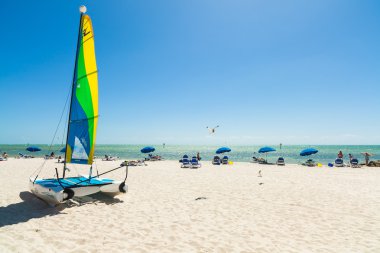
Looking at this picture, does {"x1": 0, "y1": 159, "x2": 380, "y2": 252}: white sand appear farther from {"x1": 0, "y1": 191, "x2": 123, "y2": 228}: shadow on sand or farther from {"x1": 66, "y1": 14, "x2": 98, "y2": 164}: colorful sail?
{"x1": 66, "y1": 14, "x2": 98, "y2": 164}: colorful sail

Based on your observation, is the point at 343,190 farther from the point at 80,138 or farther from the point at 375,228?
the point at 80,138

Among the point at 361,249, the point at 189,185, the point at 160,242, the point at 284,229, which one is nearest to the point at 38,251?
the point at 160,242

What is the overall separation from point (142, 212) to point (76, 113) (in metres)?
5.33

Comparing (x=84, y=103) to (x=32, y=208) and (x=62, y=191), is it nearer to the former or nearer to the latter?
(x=62, y=191)

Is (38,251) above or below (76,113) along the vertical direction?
below

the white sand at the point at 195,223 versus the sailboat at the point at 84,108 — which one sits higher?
the sailboat at the point at 84,108

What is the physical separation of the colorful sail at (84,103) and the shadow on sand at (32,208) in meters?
1.84

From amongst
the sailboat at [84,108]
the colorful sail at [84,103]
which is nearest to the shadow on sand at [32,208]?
the sailboat at [84,108]

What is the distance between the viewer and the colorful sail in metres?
10.3

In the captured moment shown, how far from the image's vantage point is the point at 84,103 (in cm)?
1027

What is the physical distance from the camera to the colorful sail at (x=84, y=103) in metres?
10.3

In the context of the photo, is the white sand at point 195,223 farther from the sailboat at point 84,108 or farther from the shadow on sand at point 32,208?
the sailboat at point 84,108

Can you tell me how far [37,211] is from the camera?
8695 millimetres

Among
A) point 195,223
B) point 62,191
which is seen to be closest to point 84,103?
point 62,191
